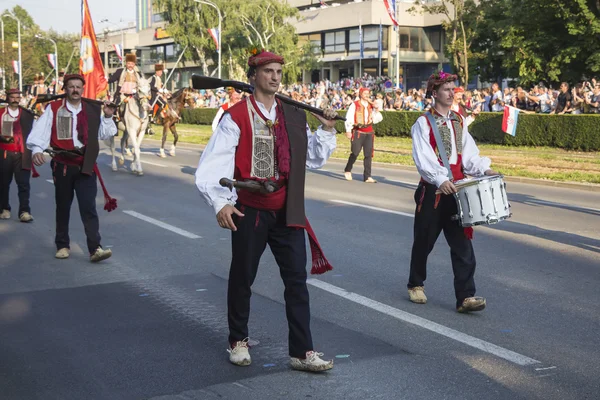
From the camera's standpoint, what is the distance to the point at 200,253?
9.62 metres

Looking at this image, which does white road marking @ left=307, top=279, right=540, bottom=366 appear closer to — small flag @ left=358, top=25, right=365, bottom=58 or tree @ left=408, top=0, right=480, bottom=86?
tree @ left=408, top=0, right=480, bottom=86

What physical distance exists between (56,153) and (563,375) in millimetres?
5872

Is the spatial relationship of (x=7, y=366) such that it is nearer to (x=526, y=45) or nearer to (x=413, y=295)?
(x=413, y=295)

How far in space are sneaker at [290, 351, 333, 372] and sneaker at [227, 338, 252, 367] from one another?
0.33 m

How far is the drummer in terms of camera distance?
6.82 metres

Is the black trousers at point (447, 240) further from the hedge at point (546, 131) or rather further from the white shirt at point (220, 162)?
the hedge at point (546, 131)

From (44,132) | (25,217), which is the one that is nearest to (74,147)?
(44,132)

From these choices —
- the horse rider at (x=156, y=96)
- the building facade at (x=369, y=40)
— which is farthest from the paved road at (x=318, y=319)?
the building facade at (x=369, y=40)

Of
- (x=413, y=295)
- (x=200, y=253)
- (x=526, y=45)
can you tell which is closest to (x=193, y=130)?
(x=526, y=45)

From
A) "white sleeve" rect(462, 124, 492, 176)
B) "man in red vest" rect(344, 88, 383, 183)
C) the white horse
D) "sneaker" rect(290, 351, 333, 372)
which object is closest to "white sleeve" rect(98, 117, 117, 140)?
"white sleeve" rect(462, 124, 492, 176)

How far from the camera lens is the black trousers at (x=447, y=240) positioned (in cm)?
689

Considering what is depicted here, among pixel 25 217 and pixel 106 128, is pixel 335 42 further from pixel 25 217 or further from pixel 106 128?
pixel 106 128

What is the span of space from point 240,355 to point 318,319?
1283 millimetres

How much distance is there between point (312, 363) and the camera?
5328 mm
